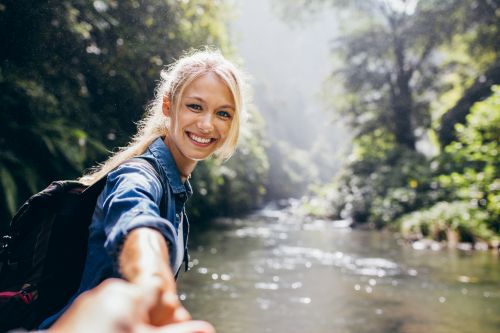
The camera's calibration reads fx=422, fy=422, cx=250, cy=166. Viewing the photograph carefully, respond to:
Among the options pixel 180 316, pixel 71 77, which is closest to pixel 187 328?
pixel 180 316

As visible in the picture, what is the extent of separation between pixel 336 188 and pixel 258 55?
9711 centimetres

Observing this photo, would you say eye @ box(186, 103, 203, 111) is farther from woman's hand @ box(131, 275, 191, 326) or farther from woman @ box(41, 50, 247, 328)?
woman's hand @ box(131, 275, 191, 326)

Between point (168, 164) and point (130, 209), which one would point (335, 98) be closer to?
point (168, 164)

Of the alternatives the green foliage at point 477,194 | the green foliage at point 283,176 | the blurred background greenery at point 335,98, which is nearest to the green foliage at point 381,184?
the blurred background greenery at point 335,98

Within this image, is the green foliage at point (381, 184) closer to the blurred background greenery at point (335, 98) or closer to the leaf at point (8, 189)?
the blurred background greenery at point (335, 98)

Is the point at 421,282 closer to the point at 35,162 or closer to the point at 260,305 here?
the point at 260,305

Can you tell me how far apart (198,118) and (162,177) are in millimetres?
319

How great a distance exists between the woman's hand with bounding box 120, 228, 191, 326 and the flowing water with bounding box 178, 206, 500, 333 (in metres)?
3.83

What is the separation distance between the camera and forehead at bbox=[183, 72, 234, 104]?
177 centimetres

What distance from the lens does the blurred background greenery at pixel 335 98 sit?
579 centimetres

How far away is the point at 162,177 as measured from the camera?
1.65m

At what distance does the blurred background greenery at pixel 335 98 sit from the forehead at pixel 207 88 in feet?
13.9

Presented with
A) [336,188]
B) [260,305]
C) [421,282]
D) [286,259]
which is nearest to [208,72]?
[260,305]

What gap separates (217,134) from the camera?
1908 millimetres
